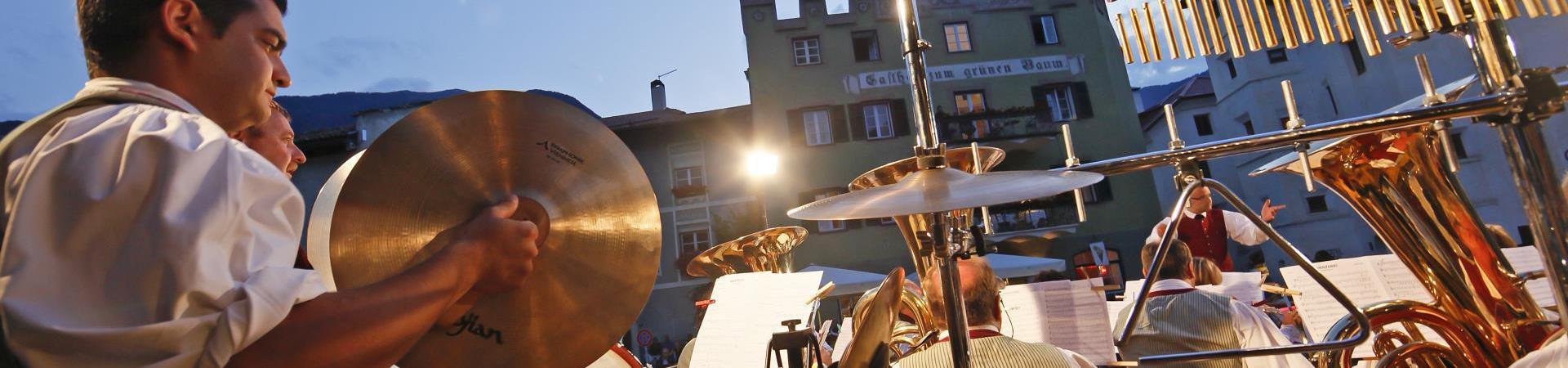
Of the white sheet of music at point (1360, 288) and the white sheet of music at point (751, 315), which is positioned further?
the white sheet of music at point (751, 315)

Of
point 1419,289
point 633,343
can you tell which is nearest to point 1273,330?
point 1419,289

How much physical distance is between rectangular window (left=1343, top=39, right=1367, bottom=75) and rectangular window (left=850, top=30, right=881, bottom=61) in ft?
47.9

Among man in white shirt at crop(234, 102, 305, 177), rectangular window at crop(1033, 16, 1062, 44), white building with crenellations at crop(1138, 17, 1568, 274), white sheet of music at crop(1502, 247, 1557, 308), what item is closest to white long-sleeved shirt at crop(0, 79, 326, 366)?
man in white shirt at crop(234, 102, 305, 177)

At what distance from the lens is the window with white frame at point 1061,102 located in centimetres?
2236

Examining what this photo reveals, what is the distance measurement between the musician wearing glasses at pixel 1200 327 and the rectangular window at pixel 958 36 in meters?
19.6

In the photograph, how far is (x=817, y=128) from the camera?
21781 mm

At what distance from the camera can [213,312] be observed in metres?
0.96

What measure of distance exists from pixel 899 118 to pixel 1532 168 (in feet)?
66.6

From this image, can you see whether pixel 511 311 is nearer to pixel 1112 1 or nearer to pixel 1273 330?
pixel 1112 1

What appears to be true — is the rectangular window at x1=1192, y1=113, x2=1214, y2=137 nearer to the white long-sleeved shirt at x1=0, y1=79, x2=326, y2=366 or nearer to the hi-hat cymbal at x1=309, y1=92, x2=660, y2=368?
the hi-hat cymbal at x1=309, y1=92, x2=660, y2=368

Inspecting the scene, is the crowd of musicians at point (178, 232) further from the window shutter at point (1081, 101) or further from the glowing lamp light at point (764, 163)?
the window shutter at point (1081, 101)

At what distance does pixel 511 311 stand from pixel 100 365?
2.10 ft

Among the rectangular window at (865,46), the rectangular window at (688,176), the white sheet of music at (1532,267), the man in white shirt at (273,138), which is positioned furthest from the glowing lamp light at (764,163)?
the white sheet of music at (1532,267)

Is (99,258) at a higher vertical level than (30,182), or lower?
lower
